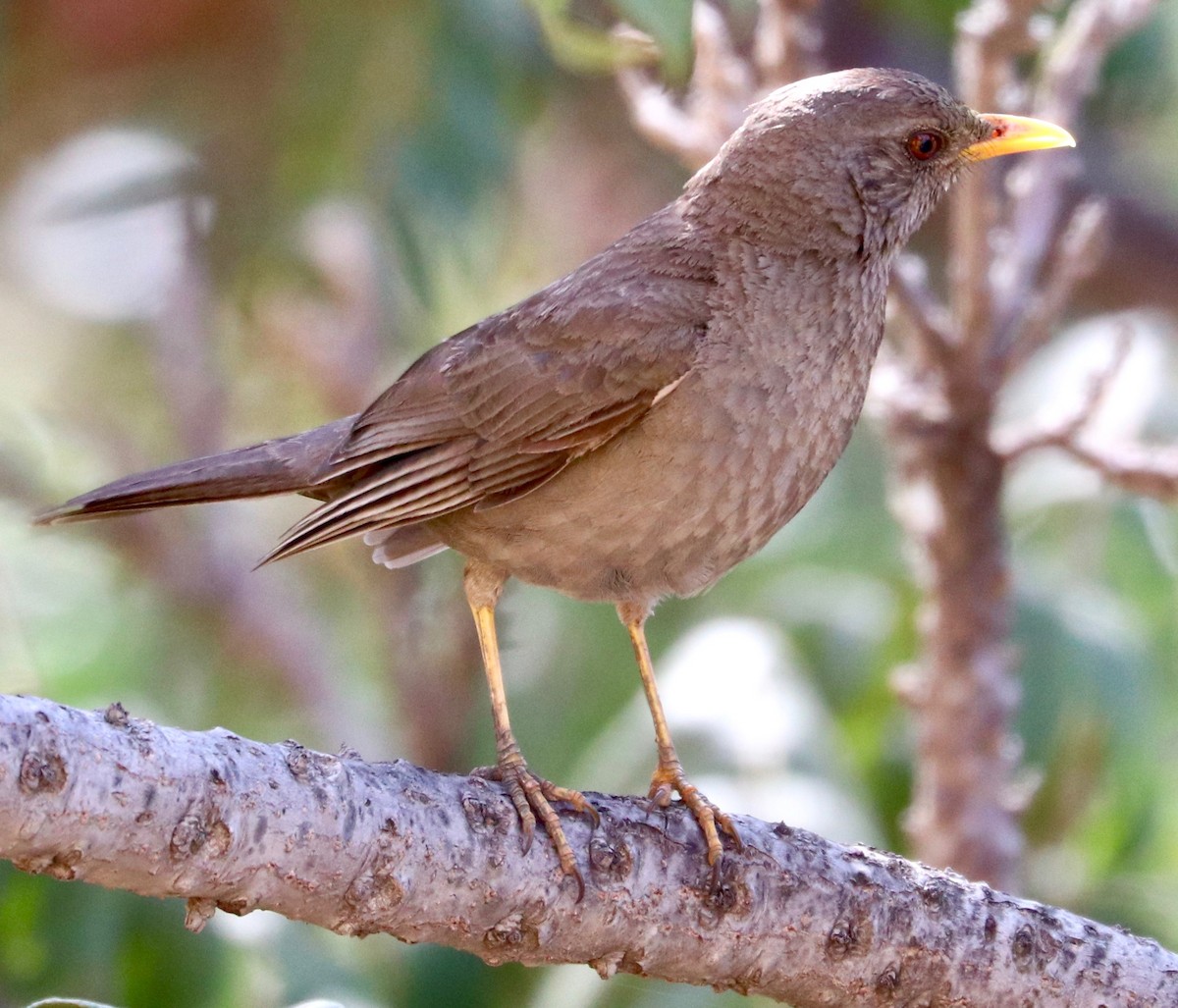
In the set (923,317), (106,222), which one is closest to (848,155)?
(923,317)

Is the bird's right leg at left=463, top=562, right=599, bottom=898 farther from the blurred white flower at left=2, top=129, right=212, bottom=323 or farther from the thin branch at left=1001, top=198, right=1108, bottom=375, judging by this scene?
the blurred white flower at left=2, top=129, right=212, bottom=323

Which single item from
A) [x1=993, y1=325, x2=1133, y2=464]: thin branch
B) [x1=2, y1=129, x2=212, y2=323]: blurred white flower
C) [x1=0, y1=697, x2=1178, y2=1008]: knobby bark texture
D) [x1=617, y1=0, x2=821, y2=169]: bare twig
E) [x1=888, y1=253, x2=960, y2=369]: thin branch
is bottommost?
[x1=0, y1=697, x2=1178, y2=1008]: knobby bark texture

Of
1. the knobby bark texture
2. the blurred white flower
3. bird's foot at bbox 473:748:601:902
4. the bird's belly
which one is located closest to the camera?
the knobby bark texture

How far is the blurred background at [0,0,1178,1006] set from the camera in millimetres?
4727

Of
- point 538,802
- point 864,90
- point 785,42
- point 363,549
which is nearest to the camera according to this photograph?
point 538,802

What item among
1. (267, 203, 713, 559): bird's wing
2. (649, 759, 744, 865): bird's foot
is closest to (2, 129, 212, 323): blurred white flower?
(267, 203, 713, 559): bird's wing

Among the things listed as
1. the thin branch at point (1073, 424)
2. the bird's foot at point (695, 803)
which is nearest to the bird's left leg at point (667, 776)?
the bird's foot at point (695, 803)

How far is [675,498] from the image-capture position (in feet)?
11.8

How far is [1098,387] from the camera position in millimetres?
4332

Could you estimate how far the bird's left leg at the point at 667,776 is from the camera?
3.44m

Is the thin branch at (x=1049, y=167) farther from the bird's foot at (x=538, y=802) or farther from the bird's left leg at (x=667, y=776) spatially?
the bird's foot at (x=538, y=802)

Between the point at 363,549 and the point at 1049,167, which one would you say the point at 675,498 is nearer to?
the point at 1049,167

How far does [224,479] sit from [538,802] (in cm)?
114

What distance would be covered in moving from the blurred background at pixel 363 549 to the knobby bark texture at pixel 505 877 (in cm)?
A: 93
